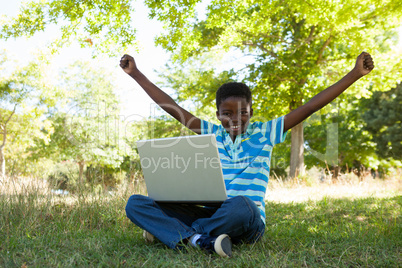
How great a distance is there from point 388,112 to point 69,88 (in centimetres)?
1854

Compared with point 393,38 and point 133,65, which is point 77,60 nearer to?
point 393,38

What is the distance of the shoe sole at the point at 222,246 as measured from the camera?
6.95 ft

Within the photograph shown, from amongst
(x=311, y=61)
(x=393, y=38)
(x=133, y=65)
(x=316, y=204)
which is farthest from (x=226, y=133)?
(x=393, y=38)

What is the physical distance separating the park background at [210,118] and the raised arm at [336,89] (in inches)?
37.2

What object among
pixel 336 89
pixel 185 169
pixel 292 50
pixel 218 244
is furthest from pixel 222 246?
pixel 292 50

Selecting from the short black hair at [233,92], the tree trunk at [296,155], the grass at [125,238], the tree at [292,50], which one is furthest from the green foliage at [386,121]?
the short black hair at [233,92]

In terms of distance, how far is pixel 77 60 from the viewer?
2169 centimetres

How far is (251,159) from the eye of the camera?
2.54 metres

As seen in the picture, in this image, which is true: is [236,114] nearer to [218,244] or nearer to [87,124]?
[218,244]

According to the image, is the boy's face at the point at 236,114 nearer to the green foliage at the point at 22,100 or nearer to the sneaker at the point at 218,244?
the sneaker at the point at 218,244

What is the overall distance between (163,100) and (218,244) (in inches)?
49.8

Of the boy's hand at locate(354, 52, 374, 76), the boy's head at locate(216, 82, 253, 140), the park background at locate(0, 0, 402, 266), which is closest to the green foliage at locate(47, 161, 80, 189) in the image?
the park background at locate(0, 0, 402, 266)

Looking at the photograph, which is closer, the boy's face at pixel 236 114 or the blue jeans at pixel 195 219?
the blue jeans at pixel 195 219

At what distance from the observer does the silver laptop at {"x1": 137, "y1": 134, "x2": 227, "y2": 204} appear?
6.78 feet
